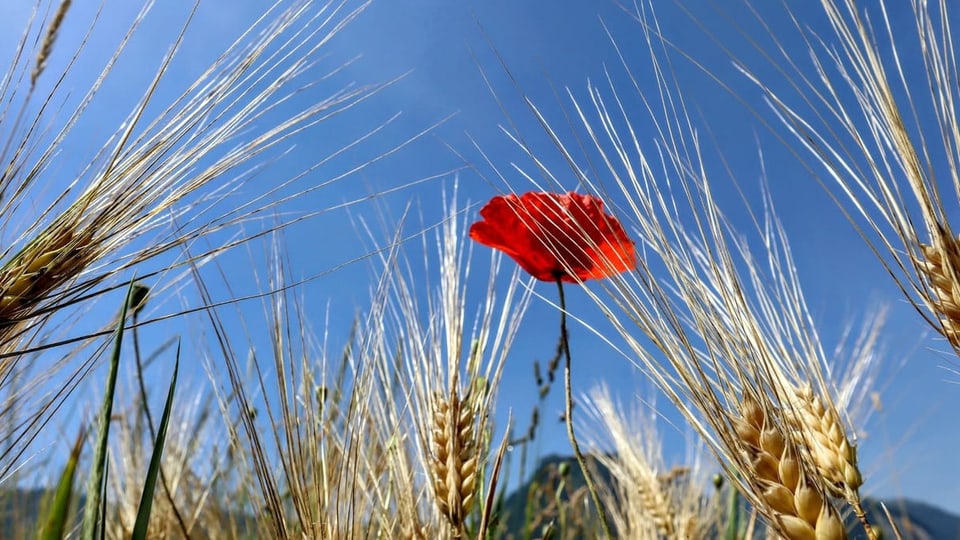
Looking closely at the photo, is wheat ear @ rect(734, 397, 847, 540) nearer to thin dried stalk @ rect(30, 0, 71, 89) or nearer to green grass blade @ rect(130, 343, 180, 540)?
green grass blade @ rect(130, 343, 180, 540)

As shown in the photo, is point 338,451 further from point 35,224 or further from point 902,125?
point 902,125

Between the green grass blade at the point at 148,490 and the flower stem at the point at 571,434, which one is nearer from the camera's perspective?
the green grass blade at the point at 148,490

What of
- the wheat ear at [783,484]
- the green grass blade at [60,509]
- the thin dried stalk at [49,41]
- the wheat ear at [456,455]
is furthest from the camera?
the wheat ear at [456,455]

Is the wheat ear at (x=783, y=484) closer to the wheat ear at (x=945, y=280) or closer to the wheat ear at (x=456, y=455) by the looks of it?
the wheat ear at (x=945, y=280)

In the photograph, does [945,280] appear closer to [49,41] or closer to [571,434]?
[571,434]

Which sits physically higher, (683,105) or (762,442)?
(683,105)

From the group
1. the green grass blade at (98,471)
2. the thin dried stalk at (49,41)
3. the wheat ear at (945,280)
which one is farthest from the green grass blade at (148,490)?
the wheat ear at (945,280)

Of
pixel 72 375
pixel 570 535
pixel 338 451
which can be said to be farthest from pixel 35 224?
pixel 570 535

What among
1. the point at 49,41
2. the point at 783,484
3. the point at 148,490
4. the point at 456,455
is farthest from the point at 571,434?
the point at 49,41
